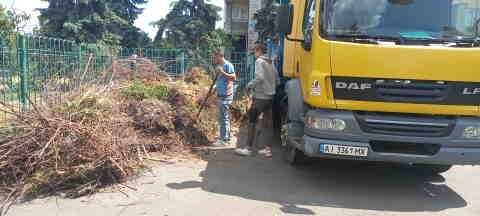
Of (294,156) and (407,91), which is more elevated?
(407,91)

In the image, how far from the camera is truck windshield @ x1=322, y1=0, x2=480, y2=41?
5.09 meters

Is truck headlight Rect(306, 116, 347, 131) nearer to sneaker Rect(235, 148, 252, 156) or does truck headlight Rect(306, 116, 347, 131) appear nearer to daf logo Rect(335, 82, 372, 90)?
daf logo Rect(335, 82, 372, 90)

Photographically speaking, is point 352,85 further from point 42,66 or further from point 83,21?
point 83,21

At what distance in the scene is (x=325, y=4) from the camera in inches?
207

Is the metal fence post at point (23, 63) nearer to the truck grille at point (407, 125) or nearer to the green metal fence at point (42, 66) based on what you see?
the green metal fence at point (42, 66)

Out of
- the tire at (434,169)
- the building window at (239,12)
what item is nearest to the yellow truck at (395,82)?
the tire at (434,169)

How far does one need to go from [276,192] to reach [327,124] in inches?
40.6

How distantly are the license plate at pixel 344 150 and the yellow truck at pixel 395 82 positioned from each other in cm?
1

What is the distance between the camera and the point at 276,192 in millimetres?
5508

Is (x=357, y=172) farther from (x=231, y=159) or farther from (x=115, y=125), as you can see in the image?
(x=115, y=125)

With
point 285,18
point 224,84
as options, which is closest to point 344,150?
point 285,18

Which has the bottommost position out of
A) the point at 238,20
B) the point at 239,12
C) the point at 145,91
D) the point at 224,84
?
the point at 145,91

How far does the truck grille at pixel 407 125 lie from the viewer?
5.05m

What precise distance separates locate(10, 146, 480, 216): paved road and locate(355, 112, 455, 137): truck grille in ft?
2.70
